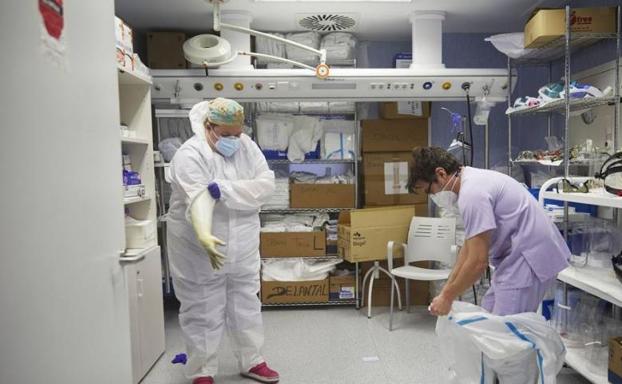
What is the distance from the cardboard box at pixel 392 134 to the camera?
3807mm

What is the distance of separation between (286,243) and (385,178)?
3.35 ft

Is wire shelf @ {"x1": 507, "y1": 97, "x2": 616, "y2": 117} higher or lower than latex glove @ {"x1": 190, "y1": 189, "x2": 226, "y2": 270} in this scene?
higher

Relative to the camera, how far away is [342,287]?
3744 mm

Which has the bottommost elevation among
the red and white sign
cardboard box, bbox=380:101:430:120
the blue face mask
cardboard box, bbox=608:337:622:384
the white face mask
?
cardboard box, bbox=608:337:622:384

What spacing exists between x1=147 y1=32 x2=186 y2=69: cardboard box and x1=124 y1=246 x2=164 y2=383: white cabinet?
5.01 ft

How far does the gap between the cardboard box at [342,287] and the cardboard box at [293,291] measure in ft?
0.20

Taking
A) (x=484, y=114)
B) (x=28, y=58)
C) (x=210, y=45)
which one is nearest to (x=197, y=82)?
(x=210, y=45)

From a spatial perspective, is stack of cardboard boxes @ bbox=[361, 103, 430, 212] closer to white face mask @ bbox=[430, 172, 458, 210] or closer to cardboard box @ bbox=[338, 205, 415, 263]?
cardboard box @ bbox=[338, 205, 415, 263]

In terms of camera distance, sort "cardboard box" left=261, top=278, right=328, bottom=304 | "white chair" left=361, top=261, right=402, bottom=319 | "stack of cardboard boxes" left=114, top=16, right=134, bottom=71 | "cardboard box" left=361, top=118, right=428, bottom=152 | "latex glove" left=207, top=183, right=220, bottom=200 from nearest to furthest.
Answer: "latex glove" left=207, top=183, right=220, bottom=200
"stack of cardboard boxes" left=114, top=16, right=134, bottom=71
"white chair" left=361, top=261, right=402, bottom=319
"cardboard box" left=261, top=278, right=328, bottom=304
"cardboard box" left=361, top=118, right=428, bottom=152

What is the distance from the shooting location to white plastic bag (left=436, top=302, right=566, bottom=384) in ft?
5.18

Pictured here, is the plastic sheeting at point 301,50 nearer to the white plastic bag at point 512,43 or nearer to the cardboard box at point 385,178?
the cardboard box at point 385,178

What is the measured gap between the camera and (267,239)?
3691mm

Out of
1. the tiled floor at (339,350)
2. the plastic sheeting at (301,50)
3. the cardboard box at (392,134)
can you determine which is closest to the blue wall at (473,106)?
the cardboard box at (392,134)

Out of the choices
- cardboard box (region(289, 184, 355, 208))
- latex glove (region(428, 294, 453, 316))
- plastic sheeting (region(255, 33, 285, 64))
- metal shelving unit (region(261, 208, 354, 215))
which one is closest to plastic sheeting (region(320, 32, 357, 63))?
plastic sheeting (region(255, 33, 285, 64))
